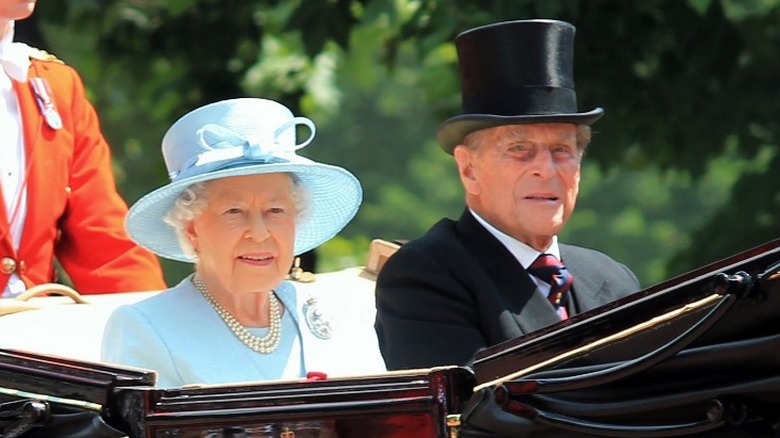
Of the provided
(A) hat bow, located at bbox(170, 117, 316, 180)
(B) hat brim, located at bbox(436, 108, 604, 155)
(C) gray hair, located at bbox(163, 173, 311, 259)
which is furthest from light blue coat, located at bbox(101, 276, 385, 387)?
(B) hat brim, located at bbox(436, 108, 604, 155)

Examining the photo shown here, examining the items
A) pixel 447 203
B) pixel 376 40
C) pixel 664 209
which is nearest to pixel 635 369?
pixel 376 40

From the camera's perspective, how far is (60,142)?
4.51 meters

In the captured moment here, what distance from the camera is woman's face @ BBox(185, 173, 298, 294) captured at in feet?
12.0

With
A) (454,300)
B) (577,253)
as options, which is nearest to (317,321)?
(454,300)

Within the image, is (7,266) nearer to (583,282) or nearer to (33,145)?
(33,145)

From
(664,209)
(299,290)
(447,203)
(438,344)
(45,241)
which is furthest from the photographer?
(664,209)

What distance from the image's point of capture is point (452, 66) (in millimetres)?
7129

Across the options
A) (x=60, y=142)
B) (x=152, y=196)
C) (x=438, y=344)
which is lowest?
(x=438, y=344)

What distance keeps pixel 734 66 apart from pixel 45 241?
352cm

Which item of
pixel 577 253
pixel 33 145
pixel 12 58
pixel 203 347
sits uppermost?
pixel 12 58

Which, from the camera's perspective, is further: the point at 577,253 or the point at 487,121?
the point at 577,253

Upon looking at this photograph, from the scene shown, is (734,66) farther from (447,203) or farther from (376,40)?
(447,203)

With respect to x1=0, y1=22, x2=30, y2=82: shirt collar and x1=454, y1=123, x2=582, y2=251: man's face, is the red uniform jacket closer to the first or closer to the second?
x1=0, y1=22, x2=30, y2=82: shirt collar

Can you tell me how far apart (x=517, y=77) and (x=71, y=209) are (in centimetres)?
128
